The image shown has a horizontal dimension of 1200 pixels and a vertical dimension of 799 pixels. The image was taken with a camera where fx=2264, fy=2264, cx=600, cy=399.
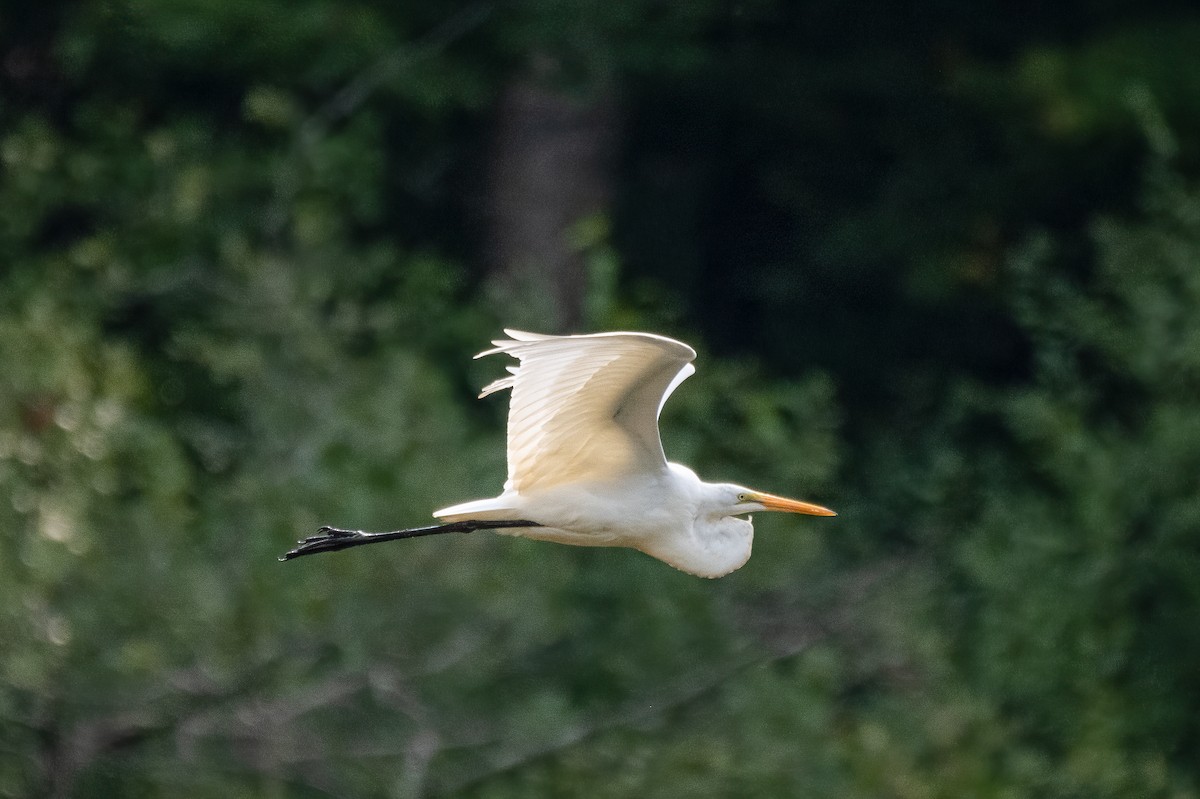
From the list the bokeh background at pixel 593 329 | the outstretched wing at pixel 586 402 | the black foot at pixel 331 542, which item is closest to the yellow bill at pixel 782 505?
the outstretched wing at pixel 586 402

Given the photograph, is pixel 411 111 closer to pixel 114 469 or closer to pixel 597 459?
pixel 114 469

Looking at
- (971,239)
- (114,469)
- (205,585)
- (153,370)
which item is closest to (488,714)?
(205,585)

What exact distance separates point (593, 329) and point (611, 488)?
4.22 m

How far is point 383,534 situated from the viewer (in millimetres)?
4648

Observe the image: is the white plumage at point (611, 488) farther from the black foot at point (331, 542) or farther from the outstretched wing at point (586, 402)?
the black foot at point (331, 542)

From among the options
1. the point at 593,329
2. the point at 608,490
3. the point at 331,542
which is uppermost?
the point at 593,329

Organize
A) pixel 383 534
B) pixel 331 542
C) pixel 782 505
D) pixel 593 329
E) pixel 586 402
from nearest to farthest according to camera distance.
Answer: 1. pixel 586 402
2. pixel 383 534
3. pixel 782 505
4. pixel 331 542
5. pixel 593 329

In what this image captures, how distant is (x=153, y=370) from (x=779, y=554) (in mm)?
2758

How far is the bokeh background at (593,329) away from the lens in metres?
7.72

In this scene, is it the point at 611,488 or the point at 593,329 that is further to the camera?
the point at 593,329

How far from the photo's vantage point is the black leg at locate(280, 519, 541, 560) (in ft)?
15.1

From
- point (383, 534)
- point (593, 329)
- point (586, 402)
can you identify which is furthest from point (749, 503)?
point (593, 329)

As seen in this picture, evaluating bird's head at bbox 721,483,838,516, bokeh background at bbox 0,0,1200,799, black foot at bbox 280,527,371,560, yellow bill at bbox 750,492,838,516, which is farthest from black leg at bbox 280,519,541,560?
bokeh background at bbox 0,0,1200,799

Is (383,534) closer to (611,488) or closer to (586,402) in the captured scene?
(611,488)
